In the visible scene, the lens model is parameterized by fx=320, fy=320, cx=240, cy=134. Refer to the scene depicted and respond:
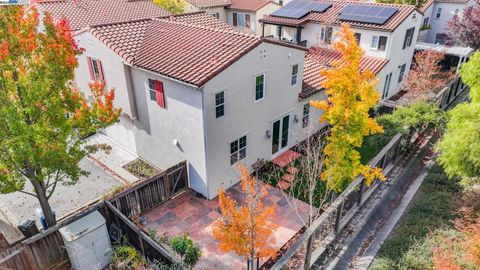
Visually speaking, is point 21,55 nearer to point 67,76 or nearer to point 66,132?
point 67,76

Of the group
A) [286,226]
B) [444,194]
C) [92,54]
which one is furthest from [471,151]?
[92,54]

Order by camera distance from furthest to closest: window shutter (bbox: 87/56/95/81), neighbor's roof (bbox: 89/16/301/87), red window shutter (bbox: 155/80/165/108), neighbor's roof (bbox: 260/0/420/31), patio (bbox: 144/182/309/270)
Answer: neighbor's roof (bbox: 260/0/420/31) < window shutter (bbox: 87/56/95/81) < red window shutter (bbox: 155/80/165/108) < neighbor's roof (bbox: 89/16/301/87) < patio (bbox: 144/182/309/270)

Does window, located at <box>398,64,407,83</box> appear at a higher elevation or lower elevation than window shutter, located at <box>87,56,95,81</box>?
lower

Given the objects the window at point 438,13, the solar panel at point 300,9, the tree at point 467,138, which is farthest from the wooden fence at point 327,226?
the window at point 438,13

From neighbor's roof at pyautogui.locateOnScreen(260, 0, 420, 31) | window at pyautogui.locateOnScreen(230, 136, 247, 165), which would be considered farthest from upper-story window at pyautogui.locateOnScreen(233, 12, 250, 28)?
window at pyautogui.locateOnScreen(230, 136, 247, 165)

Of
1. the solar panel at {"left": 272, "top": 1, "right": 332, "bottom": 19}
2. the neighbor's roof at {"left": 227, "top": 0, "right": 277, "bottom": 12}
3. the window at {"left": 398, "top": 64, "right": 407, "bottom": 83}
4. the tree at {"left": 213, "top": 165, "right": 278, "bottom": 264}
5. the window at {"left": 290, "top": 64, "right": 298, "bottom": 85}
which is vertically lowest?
the window at {"left": 398, "top": 64, "right": 407, "bottom": 83}

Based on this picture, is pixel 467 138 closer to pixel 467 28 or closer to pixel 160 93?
pixel 160 93

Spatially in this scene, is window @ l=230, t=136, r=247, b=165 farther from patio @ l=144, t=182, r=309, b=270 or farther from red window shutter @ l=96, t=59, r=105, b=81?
red window shutter @ l=96, t=59, r=105, b=81
